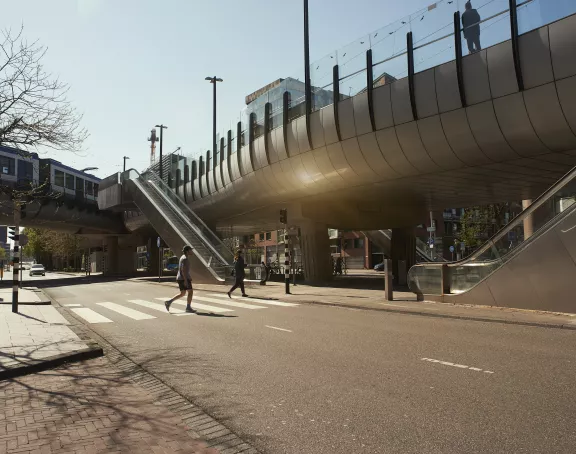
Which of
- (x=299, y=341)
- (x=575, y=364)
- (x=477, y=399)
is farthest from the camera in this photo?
(x=299, y=341)

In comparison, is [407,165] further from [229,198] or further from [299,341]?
[229,198]

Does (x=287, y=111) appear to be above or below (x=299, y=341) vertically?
above

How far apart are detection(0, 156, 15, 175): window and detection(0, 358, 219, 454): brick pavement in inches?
1634

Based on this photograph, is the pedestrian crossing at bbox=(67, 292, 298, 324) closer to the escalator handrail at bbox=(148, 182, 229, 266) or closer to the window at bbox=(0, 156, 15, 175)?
the escalator handrail at bbox=(148, 182, 229, 266)

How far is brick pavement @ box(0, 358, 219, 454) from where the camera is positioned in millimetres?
3680

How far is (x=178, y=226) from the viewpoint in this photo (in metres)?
31.0

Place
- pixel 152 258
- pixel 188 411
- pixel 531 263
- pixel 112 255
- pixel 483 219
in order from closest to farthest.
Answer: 1. pixel 188 411
2. pixel 531 263
3. pixel 483 219
4. pixel 152 258
5. pixel 112 255

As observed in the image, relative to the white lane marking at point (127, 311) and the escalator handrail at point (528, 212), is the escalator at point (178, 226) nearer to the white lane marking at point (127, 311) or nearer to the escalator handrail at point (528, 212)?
the white lane marking at point (127, 311)

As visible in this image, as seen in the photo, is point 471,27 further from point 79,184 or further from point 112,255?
point 112,255

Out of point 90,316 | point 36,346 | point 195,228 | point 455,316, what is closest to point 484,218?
point 195,228

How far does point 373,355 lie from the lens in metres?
6.92

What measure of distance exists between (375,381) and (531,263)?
8.14 m

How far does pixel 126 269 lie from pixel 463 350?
5531 centimetres

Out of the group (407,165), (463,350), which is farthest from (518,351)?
(407,165)
